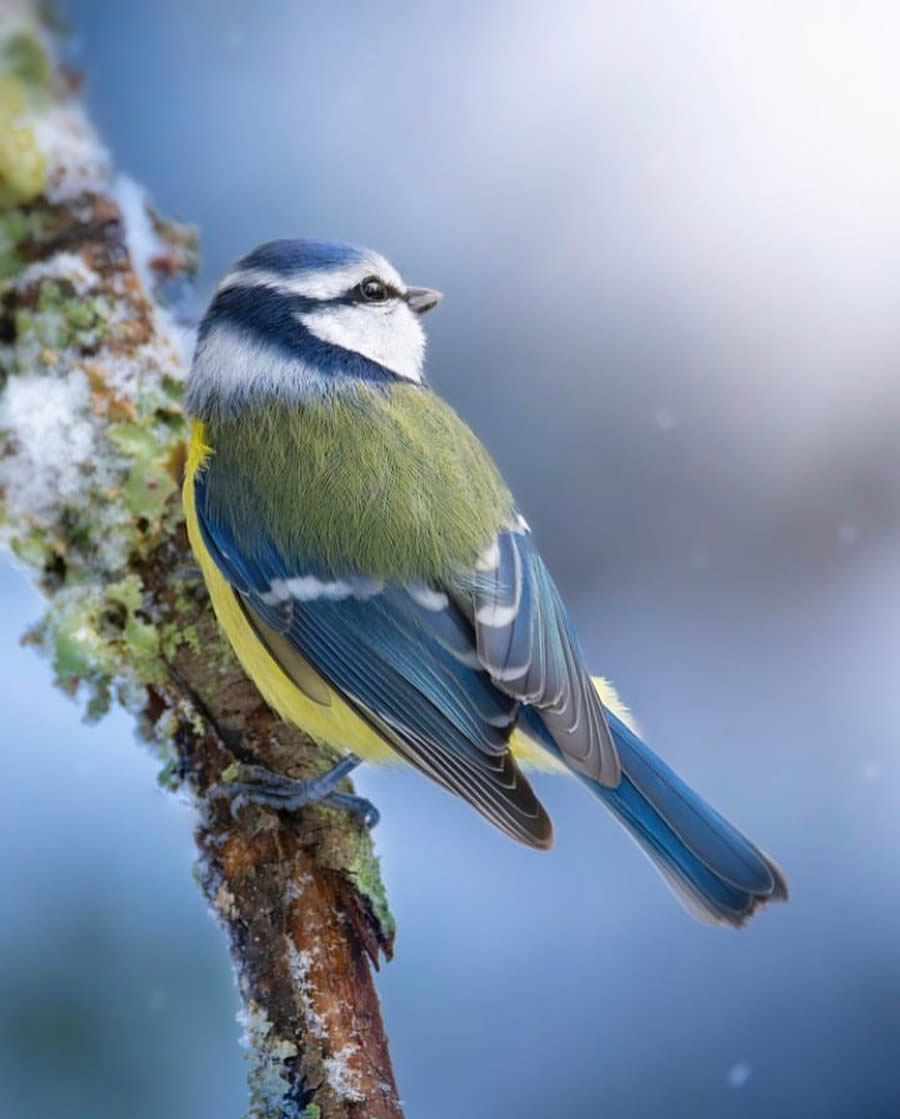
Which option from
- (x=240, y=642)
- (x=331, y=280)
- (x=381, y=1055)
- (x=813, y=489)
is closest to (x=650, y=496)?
(x=813, y=489)

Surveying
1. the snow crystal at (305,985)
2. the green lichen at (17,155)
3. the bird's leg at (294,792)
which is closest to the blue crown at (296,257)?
the green lichen at (17,155)

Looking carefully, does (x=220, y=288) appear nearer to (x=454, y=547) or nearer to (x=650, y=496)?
(x=454, y=547)

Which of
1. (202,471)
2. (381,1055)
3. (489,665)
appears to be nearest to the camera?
(381,1055)

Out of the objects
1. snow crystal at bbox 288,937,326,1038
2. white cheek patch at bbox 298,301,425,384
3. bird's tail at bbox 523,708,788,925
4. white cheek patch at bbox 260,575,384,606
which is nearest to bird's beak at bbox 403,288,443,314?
white cheek patch at bbox 298,301,425,384

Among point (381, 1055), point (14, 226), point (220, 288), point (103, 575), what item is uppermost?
point (14, 226)

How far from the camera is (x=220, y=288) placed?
4.70ft

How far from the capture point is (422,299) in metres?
1.51

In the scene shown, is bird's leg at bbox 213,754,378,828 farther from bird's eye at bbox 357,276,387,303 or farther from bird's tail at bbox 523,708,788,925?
bird's eye at bbox 357,276,387,303

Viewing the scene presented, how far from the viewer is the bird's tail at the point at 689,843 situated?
1.26 metres

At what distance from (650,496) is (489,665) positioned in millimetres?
971

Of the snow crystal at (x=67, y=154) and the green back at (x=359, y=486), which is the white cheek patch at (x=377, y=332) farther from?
the snow crystal at (x=67, y=154)

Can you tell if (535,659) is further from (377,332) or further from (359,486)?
(377,332)

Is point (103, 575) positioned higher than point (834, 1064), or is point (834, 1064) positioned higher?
point (103, 575)

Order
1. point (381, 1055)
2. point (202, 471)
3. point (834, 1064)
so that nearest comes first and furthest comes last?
point (381, 1055) < point (202, 471) < point (834, 1064)
